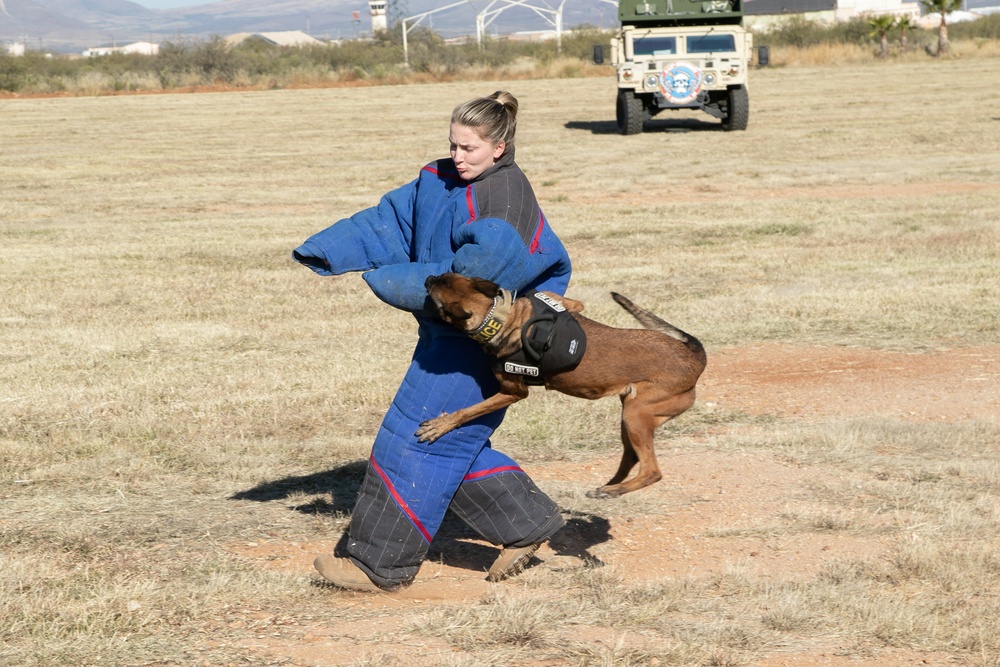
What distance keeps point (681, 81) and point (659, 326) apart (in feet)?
60.9

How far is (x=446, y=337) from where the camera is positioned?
13.4 feet

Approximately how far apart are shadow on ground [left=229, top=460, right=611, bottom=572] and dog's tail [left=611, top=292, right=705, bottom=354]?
0.94 m

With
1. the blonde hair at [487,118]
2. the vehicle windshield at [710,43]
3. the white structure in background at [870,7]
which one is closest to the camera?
the blonde hair at [487,118]

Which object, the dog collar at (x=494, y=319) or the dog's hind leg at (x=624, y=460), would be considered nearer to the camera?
the dog collar at (x=494, y=319)

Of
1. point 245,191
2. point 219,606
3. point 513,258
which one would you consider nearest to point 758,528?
point 513,258

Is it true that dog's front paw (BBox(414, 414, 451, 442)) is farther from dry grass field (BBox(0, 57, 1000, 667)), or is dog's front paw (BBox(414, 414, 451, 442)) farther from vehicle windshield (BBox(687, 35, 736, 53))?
vehicle windshield (BBox(687, 35, 736, 53))

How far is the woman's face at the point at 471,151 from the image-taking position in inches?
151

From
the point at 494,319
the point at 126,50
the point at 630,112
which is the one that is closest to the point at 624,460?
the point at 494,319

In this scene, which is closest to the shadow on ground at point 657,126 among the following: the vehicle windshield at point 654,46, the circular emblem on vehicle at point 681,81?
the circular emblem on vehicle at point 681,81

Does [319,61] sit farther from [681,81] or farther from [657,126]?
[681,81]

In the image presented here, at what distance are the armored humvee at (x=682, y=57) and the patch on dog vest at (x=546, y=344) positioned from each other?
62.4 ft

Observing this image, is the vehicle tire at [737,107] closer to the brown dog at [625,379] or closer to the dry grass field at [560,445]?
the dry grass field at [560,445]

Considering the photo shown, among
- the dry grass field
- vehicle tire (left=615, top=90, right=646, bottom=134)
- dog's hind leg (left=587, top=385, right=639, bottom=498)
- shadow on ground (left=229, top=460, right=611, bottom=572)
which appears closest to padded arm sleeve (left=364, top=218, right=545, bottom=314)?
dog's hind leg (left=587, top=385, right=639, bottom=498)

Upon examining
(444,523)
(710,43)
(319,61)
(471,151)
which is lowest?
(444,523)
